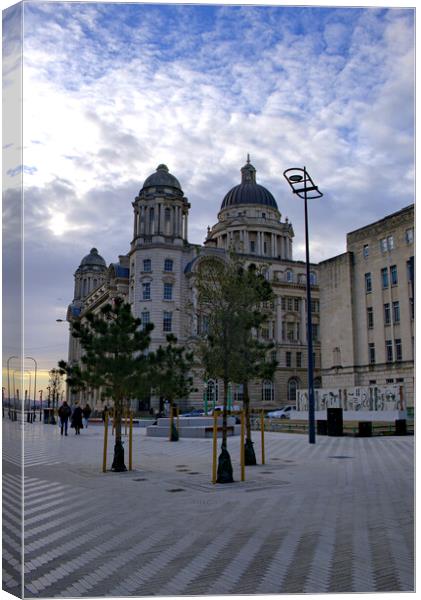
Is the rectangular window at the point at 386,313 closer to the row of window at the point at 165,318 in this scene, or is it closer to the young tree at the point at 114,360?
the row of window at the point at 165,318

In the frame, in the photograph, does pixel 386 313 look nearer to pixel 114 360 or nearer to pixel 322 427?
pixel 322 427

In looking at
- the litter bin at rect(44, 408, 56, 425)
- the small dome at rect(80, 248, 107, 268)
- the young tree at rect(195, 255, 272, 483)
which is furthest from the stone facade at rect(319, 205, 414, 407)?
the small dome at rect(80, 248, 107, 268)

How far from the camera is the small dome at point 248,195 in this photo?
3674 inches

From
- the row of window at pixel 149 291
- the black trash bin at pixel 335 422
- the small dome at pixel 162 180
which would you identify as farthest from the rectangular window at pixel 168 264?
the black trash bin at pixel 335 422

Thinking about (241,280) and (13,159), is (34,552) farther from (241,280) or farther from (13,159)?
(241,280)

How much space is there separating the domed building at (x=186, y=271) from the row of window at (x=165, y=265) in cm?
11

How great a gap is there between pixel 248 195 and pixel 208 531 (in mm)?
88151

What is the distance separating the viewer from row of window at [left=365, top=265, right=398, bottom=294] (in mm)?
45531

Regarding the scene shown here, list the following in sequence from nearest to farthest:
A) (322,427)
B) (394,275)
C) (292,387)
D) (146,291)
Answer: (322,427) < (394,275) < (146,291) < (292,387)

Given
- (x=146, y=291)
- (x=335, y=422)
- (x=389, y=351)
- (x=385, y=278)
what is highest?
(x=146, y=291)

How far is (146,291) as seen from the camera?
212 feet

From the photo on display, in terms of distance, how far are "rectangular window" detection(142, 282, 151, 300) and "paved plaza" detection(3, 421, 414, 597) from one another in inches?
1969

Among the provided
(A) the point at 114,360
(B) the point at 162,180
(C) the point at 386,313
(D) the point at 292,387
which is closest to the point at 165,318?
(B) the point at 162,180

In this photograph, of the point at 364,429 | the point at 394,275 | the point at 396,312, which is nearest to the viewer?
the point at 364,429
